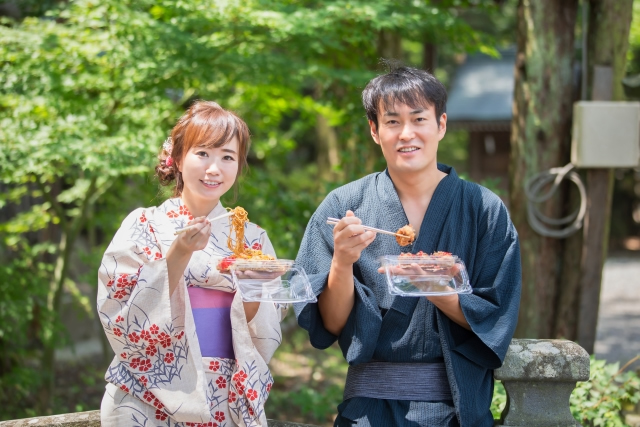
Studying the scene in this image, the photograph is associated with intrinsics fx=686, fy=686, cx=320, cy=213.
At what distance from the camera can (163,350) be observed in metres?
2.54

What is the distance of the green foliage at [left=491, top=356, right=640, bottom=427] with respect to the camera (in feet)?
11.5

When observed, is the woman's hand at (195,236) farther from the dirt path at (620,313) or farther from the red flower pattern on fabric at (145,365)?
the dirt path at (620,313)

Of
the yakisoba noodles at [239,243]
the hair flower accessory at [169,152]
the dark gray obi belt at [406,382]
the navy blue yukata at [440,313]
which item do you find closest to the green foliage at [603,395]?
the navy blue yukata at [440,313]

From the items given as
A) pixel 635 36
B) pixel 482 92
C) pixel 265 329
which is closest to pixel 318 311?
pixel 265 329

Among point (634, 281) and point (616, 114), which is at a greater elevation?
point (616, 114)

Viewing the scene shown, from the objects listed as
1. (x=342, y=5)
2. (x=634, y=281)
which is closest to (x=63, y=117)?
(x=342, y=5)

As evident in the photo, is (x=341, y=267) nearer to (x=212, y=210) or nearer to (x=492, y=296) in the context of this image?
(x=492, y=296)

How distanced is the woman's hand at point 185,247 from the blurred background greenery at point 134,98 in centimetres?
67

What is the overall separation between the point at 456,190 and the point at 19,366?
4943 millimetres

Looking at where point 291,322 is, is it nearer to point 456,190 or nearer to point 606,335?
point 606,335

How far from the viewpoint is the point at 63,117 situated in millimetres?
4934

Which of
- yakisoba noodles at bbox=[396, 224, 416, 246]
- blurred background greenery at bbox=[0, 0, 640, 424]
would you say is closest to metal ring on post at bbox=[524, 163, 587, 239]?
blurred background greenery at bbox=[0, 0, 640, 424]

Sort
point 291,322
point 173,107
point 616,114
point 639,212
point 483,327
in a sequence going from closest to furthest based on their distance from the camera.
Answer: point 483,327 → point 616,114 → point 173,107 → point 291,322 → point 639,212

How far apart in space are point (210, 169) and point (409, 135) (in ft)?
2.49
